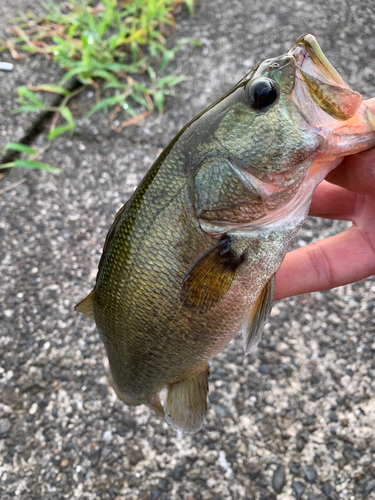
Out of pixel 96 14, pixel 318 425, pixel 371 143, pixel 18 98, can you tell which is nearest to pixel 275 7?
pixel 96 14

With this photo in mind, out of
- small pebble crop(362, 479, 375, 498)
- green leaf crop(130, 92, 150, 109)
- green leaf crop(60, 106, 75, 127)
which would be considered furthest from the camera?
green leaf crop(130, 92, 150, 109)

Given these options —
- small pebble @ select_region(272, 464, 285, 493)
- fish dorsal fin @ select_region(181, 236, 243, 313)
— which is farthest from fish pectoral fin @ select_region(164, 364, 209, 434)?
small pebble @ select_region(272, 464, 285, 493)

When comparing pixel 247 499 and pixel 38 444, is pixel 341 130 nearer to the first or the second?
pixel 247 499

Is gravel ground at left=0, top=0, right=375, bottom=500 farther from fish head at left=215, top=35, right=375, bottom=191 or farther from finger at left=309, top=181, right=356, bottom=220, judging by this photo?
fish head at left=215, top=35, right=375, bottom=191

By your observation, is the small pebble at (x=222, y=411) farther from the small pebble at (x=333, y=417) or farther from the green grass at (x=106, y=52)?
the green grass at (x=106, y=52)

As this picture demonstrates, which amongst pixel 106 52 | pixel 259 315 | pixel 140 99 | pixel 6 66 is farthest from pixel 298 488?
pixel 6 66

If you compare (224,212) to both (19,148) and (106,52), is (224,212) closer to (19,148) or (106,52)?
(19,148)
